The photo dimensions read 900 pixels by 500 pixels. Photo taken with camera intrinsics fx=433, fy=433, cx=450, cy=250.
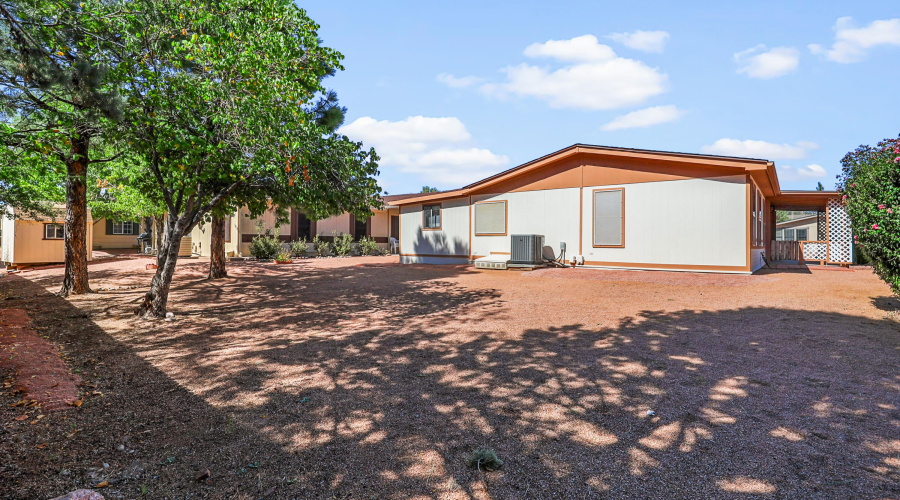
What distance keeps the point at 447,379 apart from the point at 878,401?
3611 millimetres

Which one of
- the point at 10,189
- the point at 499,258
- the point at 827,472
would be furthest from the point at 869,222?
the point at 10,189

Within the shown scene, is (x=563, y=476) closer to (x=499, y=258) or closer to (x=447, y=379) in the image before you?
(x=447, y=379)

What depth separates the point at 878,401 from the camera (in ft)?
11.7

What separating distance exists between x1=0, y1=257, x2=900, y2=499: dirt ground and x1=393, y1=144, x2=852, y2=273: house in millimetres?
4668

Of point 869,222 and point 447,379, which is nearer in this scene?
point 447,379

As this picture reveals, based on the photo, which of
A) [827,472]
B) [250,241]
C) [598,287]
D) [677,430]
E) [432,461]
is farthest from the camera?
[250,241]

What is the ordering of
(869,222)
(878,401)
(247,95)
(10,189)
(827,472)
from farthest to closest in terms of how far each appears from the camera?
(10,189), (247,95), (869,222), (878,401), (827,472)

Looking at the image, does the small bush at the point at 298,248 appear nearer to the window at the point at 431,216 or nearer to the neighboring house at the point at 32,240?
the window at the point at 431,216

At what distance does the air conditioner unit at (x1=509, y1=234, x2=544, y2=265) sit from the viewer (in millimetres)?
14406

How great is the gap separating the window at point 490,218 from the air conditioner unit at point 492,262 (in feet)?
2.92

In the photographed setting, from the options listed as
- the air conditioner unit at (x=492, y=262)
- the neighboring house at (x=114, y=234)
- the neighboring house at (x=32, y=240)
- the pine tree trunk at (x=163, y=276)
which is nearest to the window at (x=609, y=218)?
the air conditioner unit at (x=492, y=262)

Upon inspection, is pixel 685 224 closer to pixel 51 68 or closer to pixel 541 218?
pixel 541 218

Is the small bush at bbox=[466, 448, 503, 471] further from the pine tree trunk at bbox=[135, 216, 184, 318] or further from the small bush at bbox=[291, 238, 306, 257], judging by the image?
the small bush at bbox=[291, 238, 306, 257]

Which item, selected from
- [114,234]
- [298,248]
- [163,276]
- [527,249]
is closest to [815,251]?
[527,249]
